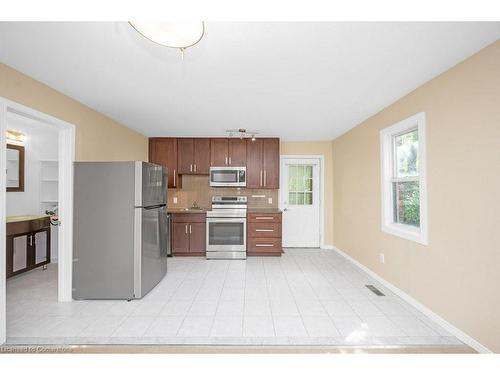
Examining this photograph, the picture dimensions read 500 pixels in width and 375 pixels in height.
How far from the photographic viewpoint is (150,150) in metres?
4.57

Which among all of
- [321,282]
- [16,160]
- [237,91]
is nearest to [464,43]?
[237,91]

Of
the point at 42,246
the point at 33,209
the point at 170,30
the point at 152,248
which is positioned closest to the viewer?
the point at 170,30

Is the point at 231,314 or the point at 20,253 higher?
the point at 20,253

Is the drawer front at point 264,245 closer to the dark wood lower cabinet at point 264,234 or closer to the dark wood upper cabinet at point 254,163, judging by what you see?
the dark wood lower cabinet at point 264,234

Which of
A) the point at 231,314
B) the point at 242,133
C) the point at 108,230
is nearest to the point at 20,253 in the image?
the point at 108,230

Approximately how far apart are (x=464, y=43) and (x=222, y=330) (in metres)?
2.88

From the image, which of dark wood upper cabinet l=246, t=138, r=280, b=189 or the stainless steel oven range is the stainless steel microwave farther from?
the stainless steel oven range

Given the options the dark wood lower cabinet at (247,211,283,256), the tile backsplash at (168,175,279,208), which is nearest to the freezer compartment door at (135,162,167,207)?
the tile backsplash at (168,175,279,208)

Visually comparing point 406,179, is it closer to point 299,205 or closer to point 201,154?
point 299,205

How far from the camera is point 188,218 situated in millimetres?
4262

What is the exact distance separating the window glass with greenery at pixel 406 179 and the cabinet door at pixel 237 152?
253 cm

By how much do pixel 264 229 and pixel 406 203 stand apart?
7.53 ft

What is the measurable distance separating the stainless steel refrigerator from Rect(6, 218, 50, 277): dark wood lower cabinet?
1.46 metres

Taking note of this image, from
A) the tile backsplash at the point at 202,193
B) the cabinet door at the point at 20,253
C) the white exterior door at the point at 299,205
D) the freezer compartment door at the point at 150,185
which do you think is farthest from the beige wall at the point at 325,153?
the cabinet door at the point at 20,253
